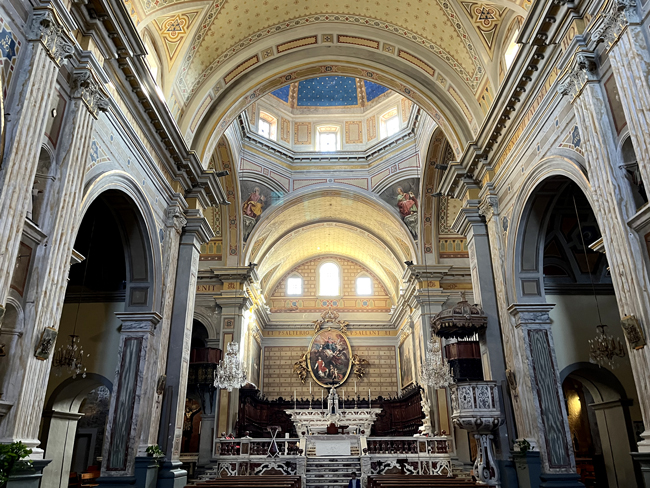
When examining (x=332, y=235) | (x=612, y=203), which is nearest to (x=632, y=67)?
(x=612, y=203)

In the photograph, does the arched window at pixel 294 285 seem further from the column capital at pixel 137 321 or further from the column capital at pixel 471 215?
the column capital at pixel 137 321

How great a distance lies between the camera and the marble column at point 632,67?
17.5ft

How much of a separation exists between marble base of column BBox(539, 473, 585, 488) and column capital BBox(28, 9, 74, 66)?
9039mm

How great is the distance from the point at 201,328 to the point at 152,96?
11832 millimetres

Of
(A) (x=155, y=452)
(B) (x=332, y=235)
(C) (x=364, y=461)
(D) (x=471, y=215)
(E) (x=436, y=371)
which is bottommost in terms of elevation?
(C) (x=364, y=461)

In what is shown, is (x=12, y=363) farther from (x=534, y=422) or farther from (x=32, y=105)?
(x=534, y=422)

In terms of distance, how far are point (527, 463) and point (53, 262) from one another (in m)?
7.63

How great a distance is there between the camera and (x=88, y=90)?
666cm

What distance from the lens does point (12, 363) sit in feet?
17.3

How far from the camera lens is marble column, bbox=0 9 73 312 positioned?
196 inches

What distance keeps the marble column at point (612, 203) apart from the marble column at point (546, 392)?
9.52 feet

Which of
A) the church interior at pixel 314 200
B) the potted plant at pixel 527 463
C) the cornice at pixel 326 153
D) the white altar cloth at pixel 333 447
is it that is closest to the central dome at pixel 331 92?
the church interior at pixel 314 200

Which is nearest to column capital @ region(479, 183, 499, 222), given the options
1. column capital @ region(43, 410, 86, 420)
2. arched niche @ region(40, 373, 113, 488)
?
arched niche @ region(40, 373, 113, 488)

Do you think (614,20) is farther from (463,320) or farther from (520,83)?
(463,320)
